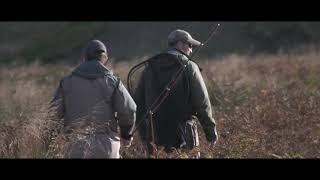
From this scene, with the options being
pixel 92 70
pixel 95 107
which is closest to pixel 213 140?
pixel 95 107

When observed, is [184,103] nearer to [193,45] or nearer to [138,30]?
[193,45]

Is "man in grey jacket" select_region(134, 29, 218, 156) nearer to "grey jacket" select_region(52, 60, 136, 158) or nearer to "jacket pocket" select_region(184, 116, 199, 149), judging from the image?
"jacket pocket" select_region(184, 116, 199, 149)

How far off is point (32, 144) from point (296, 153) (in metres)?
2.93

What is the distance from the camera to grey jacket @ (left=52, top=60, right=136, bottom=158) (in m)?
6.98

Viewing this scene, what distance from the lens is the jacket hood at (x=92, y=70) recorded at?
706cm

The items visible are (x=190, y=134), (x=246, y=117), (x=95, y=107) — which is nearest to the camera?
(x=95, y=107)

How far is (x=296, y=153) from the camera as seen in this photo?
8.05m

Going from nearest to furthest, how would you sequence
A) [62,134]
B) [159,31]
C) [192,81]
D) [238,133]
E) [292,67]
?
1. [62,134]
2. [192,81]
3. [238,133]
4. [292,67]
5. [159,31]

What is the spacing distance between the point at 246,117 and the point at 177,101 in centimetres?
259

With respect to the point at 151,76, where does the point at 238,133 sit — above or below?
below

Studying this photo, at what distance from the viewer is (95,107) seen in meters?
7.01

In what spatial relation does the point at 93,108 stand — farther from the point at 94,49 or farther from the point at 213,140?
the point at 213,140
